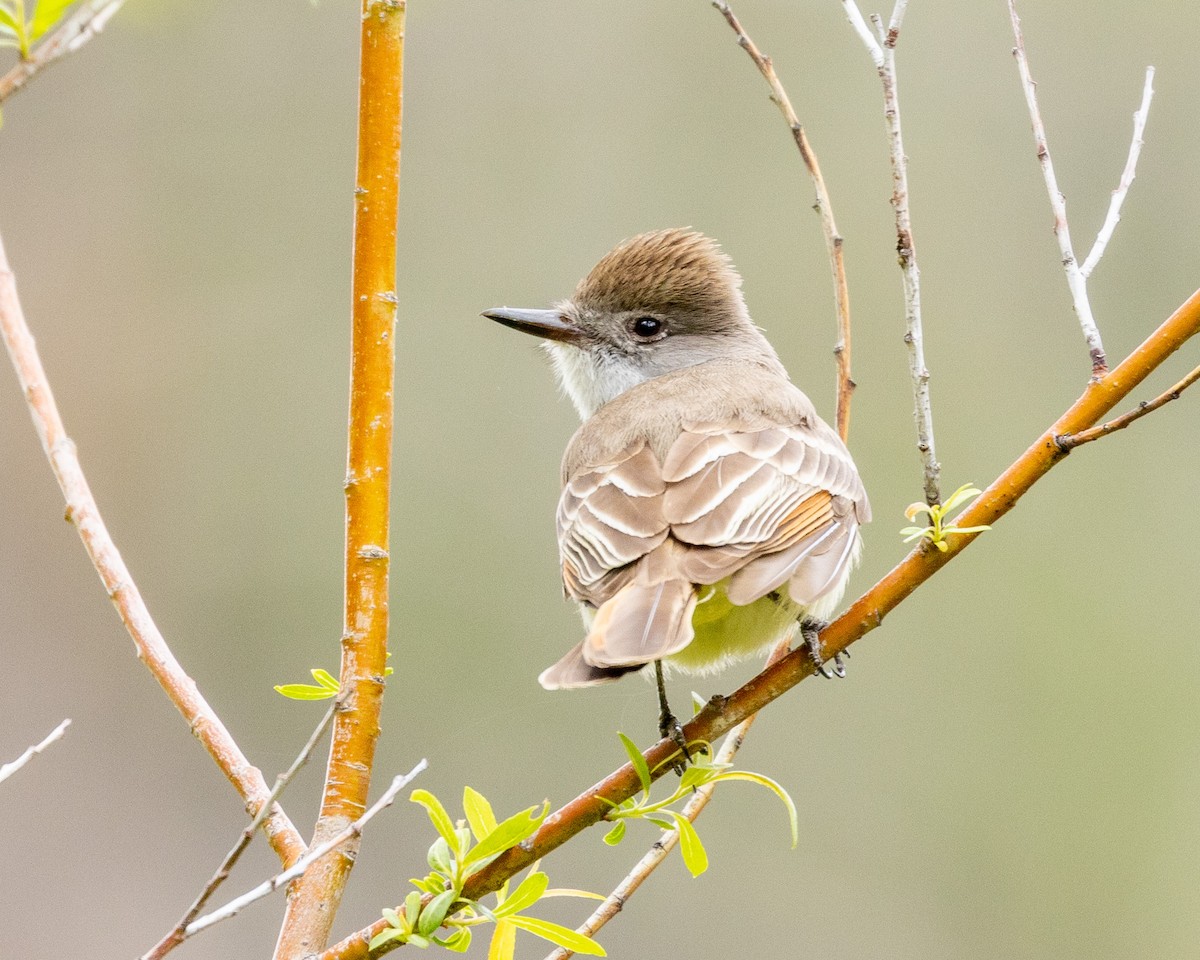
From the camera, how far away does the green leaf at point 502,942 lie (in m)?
2.18

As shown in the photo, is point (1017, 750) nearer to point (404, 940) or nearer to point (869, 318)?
point (869, 318)

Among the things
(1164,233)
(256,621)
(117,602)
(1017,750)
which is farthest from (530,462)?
(117,602)

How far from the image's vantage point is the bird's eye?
478cm

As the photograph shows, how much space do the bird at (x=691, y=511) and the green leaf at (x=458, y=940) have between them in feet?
1.75

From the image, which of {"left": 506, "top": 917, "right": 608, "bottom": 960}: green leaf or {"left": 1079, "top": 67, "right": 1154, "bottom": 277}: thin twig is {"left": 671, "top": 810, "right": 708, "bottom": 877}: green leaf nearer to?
{"left": 506, "top": 917, "right": 608, "bottom": 960}: green leaf

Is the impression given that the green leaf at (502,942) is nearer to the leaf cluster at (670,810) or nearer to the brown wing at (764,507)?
the leaf cluster at (670,810)

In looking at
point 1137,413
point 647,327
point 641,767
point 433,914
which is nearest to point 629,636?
point 641,767

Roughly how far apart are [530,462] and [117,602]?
20.1 feet

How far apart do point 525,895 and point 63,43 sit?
1301mm

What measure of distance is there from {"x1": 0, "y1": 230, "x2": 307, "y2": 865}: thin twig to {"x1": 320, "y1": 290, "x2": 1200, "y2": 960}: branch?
14.7 inches

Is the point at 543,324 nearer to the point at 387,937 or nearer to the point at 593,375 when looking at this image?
the point at 593,375

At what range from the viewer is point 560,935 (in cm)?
213

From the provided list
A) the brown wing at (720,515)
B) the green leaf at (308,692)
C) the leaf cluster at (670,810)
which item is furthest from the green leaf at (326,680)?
the brown wing at (720,515)

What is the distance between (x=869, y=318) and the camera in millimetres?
9188
